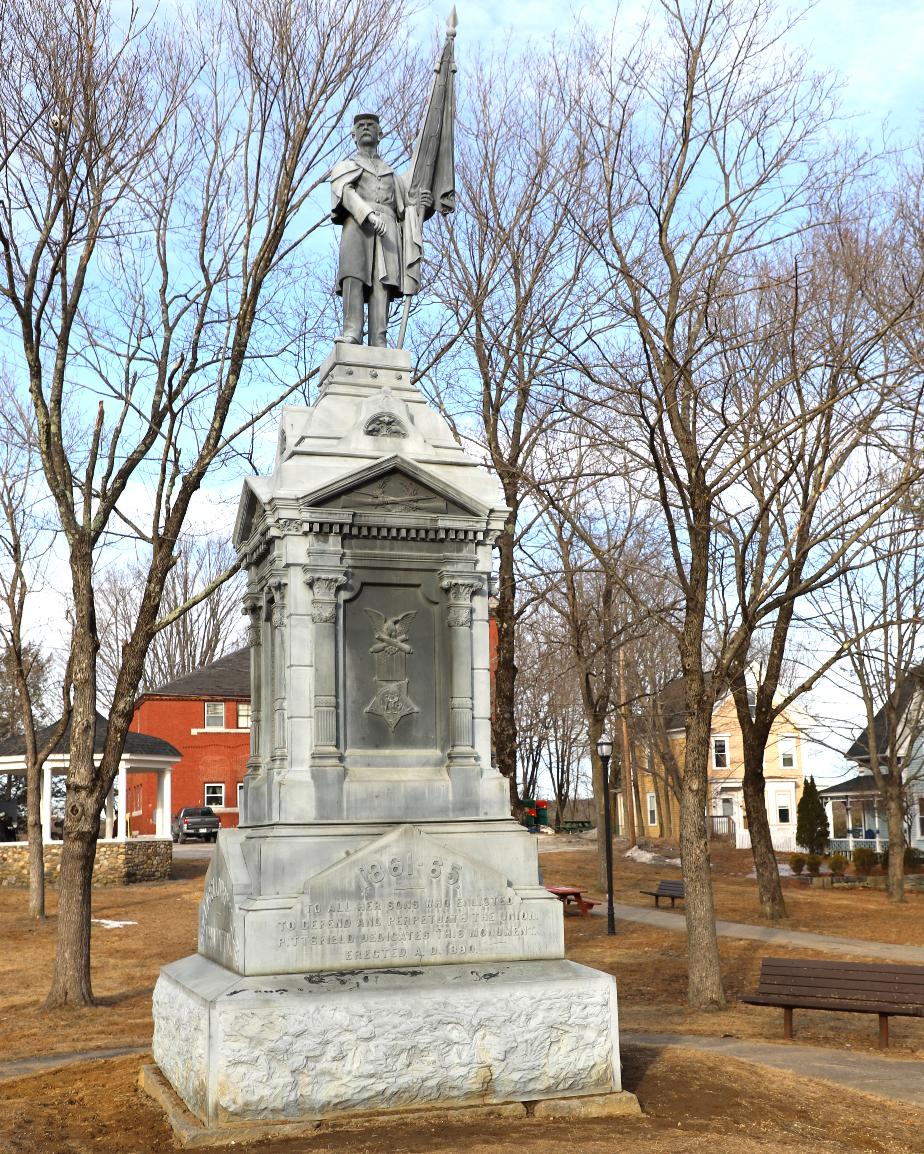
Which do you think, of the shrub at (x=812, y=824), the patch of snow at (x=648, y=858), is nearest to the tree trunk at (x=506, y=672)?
the patch of snow at (x=648, y=858)

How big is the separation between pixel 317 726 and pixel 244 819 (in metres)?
1.20

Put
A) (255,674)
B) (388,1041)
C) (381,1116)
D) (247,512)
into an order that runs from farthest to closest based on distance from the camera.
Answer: (255,674)
(247,512)
(388,1041)
(381,1116)

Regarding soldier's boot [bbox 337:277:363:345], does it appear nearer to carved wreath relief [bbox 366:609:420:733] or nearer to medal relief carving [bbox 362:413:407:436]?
medal relief carving [bbox 362:413:407:436]

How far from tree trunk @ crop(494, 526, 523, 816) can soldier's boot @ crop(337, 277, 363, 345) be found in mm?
9948

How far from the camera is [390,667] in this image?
9344 millimetres

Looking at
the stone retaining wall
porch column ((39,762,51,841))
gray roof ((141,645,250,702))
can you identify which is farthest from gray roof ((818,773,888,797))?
porch column ((39,762,51,841))

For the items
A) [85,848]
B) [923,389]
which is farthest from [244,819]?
[923,389]

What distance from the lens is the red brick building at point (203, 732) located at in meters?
50.7

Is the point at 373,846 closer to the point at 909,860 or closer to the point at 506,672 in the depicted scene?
the point at 506,672

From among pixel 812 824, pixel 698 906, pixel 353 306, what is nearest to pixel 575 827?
pixel 812 824

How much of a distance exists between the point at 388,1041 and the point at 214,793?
4537 cm

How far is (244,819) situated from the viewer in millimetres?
9609

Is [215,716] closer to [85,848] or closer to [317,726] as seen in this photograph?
[85,848]

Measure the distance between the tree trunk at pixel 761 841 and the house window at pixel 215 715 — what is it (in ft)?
102
